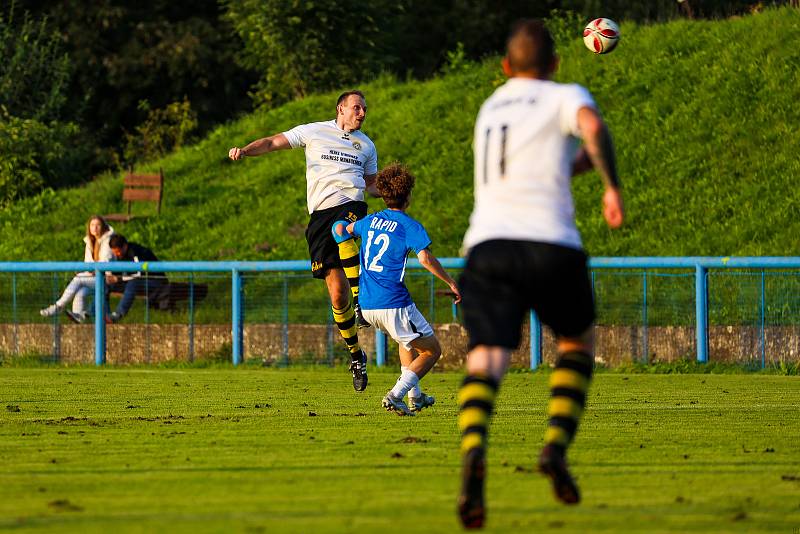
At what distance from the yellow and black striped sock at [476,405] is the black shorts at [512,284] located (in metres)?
0.15

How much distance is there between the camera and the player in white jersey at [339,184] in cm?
1318

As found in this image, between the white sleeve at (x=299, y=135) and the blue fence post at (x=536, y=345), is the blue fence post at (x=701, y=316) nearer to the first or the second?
the blue fence post at (x=536, y=345)

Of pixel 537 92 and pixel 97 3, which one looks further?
pixel 97 3

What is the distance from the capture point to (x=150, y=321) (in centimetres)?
1972

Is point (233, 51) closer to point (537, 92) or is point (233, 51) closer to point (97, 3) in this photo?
point (97, 3)

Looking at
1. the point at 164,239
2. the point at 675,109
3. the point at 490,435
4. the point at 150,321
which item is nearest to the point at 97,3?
the point at 164,239

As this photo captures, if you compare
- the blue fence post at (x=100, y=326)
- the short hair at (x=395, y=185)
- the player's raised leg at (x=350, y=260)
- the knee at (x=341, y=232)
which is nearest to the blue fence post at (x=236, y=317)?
the blue fence post at (x=100, y=326)

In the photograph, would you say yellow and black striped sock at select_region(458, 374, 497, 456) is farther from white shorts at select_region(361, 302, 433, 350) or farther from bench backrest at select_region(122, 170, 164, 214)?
bench backrest at select_region(122, 170, 164, 214)

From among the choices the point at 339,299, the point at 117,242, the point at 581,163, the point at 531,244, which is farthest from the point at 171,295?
the point at 531,244

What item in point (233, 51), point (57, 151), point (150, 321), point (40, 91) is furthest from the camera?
point (233, 51)

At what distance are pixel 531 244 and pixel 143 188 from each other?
900 inches

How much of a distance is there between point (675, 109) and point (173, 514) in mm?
21406

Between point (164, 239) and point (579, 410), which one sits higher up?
point (164, 239)

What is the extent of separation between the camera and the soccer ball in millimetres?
15781
